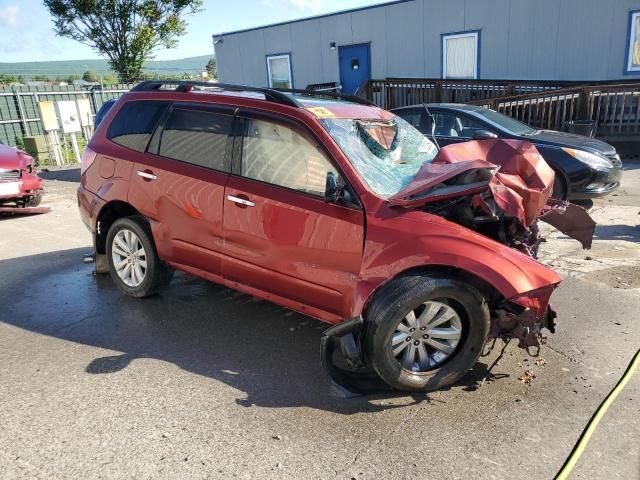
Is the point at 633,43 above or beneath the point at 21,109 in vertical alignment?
above

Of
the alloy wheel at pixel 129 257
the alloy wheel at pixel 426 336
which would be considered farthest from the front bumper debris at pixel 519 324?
the alloy wheel at pixel 129 257

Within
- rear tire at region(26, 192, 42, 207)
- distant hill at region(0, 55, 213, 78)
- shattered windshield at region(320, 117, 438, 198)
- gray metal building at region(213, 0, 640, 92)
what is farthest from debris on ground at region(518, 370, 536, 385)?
distant hill at region(0, 55, 213, 78)

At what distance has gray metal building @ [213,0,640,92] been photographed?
13.3 m

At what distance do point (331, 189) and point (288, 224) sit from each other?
461mm

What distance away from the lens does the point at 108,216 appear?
515 centimetres

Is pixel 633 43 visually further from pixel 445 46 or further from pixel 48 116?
pixel 48 116

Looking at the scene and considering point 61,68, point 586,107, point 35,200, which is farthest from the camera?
point 61,68

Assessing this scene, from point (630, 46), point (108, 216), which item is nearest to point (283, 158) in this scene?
point (108, 216)

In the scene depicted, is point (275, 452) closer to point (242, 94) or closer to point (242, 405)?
point (242, 405)

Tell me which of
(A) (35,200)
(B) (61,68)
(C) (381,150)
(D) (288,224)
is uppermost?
(B) (61,68)

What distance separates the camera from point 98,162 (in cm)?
505

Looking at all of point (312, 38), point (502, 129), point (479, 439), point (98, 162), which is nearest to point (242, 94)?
point (98, 162)

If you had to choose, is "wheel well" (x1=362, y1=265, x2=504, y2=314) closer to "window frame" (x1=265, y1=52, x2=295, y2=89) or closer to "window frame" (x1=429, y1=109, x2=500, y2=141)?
"window frame" (x1=429, y1=109, x2=500, y2=141)

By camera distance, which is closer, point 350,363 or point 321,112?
point 350,363
